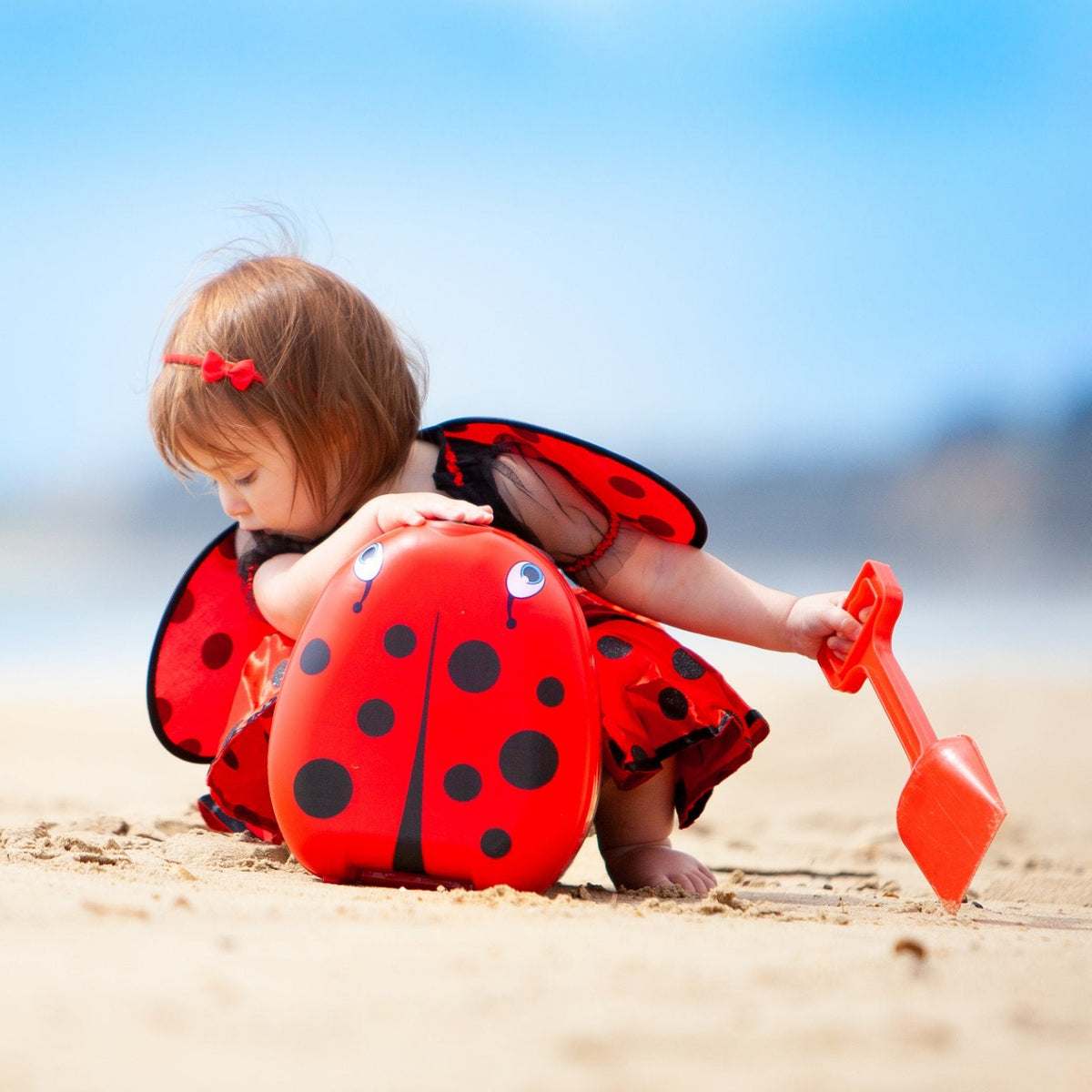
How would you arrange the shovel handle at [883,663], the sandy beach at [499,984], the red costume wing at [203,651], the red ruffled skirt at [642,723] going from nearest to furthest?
the sandy beach at [499,984]
the shovel handle at [883,663]
the red ruffled skirt at [642,723]
the red costume wing at [203,651]

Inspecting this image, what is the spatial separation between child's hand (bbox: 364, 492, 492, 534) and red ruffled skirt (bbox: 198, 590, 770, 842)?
26 centimetres

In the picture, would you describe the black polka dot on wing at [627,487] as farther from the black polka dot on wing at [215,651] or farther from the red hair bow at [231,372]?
the black polka dot on wing at [215,651]

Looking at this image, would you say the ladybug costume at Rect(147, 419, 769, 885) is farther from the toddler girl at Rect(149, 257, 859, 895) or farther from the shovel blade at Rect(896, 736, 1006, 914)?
the shovel blade at Rect(896, 736, 1006, 914)

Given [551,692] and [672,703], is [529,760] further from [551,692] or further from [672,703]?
[672,703]

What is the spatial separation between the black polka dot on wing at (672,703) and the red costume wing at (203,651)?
667 millimetres

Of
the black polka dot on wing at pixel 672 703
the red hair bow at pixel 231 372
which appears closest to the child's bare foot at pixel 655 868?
the black polka dot on wing at pixel 672 703

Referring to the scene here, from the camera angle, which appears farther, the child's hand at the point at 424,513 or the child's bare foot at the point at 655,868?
the child's bare foot at the point at 655,868

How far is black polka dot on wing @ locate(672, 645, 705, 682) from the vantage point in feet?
5.33

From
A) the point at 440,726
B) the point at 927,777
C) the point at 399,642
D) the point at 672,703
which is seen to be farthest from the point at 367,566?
the point at 927,777

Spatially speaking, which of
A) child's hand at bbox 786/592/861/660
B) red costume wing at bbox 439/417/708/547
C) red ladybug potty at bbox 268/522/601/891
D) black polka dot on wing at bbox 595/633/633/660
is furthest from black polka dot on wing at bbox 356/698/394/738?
child's hand at bbox 786/592/861/660

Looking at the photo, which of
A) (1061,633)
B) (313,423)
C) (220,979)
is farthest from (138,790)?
(1061,633)

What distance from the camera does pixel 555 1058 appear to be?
0.63m

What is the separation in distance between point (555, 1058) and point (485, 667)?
0.74 meters

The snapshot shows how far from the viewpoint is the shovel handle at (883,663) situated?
4.74 ft
